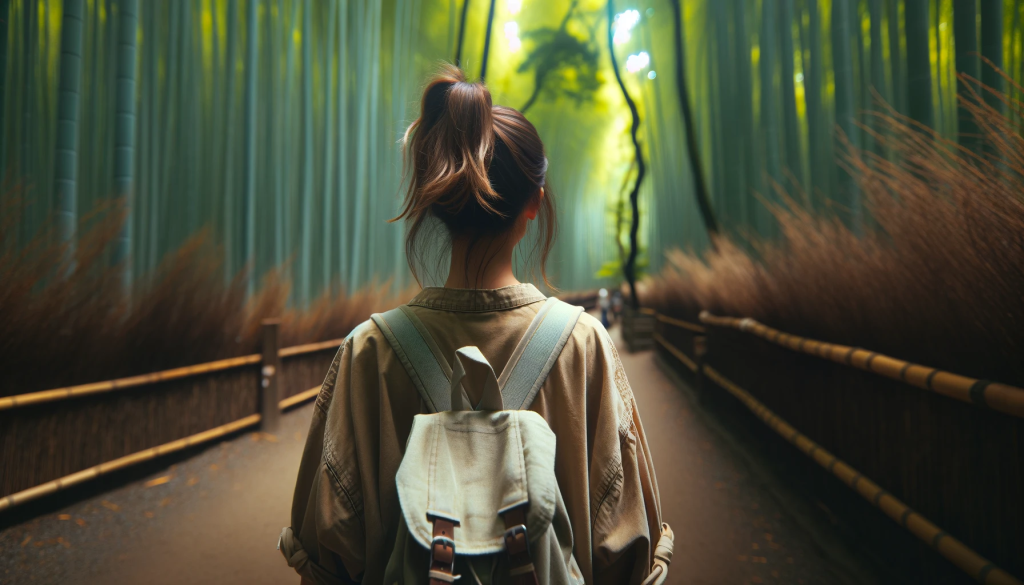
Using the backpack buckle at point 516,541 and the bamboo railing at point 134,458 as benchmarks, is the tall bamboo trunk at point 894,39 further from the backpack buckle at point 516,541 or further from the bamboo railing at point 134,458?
the bamboo railing at point 134,458

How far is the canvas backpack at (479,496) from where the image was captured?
1.82 ft

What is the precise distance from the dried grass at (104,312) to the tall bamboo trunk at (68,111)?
0.39 feet

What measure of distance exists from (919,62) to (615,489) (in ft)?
7.98

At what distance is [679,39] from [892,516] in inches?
168

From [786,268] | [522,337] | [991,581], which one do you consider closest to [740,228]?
[786,268]

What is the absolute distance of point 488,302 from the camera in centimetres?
76

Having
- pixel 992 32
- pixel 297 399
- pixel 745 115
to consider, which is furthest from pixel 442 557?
pixel 745 115

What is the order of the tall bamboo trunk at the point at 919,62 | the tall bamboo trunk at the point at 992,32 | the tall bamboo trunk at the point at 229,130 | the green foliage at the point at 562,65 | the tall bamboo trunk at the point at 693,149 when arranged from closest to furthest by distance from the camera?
the tall bamboo trunk at the point at 992,32, the tall bamboo trunk at the point at 919,62, the tall bamboo trunk at the point at 229,130, the green foliage at the point at 562,65, the tall bamboo trunk at the point at 693,149

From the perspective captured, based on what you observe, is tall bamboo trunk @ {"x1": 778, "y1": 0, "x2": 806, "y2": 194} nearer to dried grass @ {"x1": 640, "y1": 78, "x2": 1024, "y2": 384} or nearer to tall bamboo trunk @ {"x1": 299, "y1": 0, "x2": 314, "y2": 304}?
dried grass @ {"x1": 640, "y1": 78, "x2": 1024, "y2": 384}

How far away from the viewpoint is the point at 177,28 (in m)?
4.12

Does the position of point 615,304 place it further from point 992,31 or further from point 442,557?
point 442,557

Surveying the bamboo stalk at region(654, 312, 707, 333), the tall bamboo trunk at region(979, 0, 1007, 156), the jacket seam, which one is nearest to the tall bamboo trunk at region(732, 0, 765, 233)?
the bamboo stalk at region(654, 312, 707, 333)

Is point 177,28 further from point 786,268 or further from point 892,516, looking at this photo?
point 892,516

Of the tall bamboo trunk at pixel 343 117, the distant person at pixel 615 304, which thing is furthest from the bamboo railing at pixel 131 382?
the distant person at pixel 615 304
